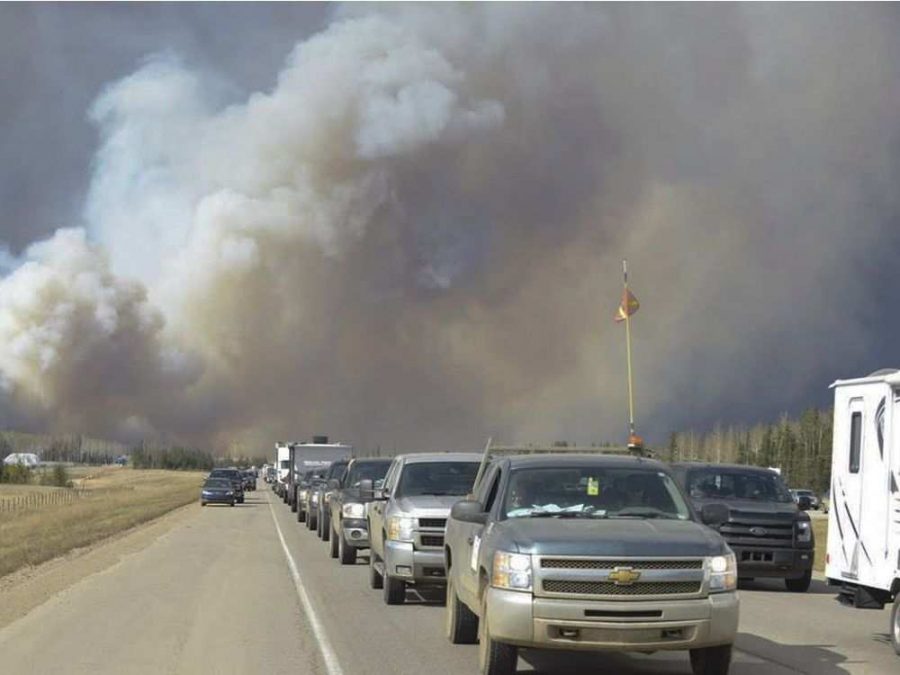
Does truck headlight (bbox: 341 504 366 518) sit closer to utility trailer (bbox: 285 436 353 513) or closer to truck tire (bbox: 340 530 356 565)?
truck tire (bbox: 340 530 356 565)

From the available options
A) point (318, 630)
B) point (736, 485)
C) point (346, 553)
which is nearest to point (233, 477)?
point (346, 553)

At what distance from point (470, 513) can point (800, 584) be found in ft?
37.9

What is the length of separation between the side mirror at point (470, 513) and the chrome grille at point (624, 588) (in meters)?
1.49

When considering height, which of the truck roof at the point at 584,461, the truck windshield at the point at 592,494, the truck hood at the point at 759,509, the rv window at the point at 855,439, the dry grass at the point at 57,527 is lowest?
the dry grass at the point at 57,527

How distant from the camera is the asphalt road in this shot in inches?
432

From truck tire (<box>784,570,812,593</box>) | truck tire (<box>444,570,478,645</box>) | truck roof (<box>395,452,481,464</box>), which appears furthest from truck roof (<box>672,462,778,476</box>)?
truck tire (<box>444,570,478,645</box>)

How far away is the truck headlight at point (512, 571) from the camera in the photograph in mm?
9188

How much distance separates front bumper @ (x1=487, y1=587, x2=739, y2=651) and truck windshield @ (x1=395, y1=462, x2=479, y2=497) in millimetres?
8060

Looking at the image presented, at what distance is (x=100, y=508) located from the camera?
174 feet

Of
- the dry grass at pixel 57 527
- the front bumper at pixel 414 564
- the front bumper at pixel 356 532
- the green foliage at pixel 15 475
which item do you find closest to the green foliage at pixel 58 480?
the green foliage at pixel 15 475

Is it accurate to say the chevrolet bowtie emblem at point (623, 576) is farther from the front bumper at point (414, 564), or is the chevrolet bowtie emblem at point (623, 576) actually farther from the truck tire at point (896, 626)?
the front bumper at point (414, 564)

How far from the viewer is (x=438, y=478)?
689 inches

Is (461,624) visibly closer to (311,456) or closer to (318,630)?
(318,630)

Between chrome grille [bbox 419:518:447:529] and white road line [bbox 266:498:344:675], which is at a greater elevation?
chrome grille [bbox 419:518:447:529]
